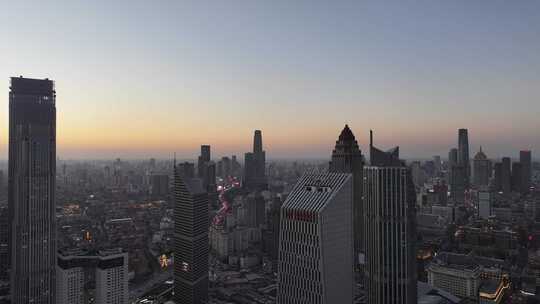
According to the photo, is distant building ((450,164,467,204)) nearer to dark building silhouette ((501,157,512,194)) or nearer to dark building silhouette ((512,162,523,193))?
dark building silhouette ((501,157,512,194))

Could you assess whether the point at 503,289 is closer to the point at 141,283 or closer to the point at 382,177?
the point at 382,177

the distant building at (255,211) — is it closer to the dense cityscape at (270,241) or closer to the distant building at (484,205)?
the dense cityscape at (270,241)

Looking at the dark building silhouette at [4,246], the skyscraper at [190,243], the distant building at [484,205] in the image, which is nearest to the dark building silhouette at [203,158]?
the dark building silhouette at [4,246]

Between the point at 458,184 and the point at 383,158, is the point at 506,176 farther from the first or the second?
Answer: the point at 383,158

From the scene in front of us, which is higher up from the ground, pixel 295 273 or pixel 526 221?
pixel 295 273

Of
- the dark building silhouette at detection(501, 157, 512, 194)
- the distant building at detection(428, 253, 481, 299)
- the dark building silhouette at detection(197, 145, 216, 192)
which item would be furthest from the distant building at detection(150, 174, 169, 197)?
the dark building silhouette at detection(501, 157, 512, 194)

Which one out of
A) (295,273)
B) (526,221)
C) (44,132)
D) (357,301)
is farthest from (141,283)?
(526,221)
